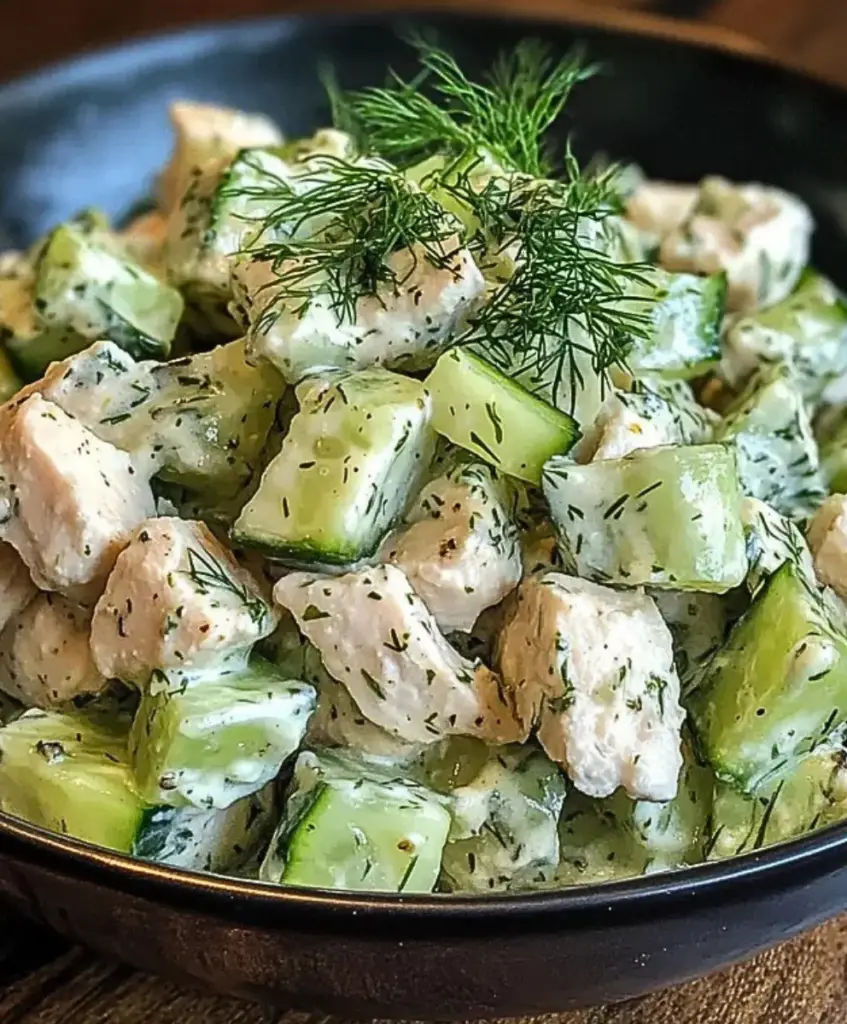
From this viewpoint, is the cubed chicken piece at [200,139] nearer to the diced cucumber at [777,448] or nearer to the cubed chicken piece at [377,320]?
the cubed chicken piece at [377,320]

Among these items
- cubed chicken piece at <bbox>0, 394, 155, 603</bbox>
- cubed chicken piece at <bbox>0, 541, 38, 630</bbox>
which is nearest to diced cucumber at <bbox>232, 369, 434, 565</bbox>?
cubed chicken piece at <bbox>0, 394, 155, 603</bbox>

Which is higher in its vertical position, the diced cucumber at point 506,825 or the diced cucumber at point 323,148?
the diced cucumber at point 323,148

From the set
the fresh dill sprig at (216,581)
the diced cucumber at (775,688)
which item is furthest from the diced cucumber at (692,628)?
the fresh dill sprig at (216,581)

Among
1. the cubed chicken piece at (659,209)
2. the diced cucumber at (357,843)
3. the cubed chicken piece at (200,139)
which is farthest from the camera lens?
the cubed chicken piece at (659,209)

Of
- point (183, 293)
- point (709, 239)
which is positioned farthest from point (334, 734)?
point (709, 239)

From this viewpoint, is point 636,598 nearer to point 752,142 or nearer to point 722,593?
point 722,593

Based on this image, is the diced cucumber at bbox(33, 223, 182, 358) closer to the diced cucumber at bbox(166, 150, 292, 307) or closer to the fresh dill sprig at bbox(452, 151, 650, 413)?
the diced cucumber at bbox(166, 150, 292, 307)
